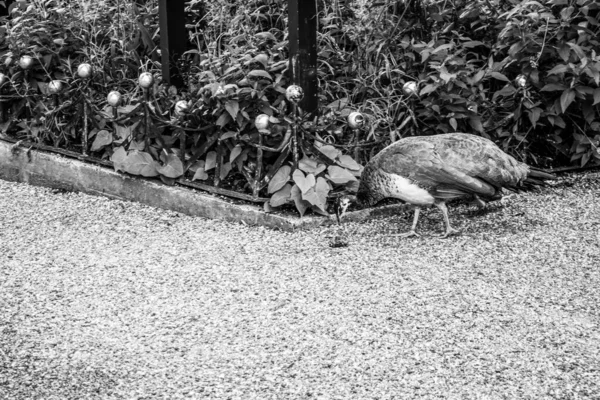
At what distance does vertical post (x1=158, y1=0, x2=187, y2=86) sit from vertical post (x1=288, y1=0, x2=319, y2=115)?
108cm

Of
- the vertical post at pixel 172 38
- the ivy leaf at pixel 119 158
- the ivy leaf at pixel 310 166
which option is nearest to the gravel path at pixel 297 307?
the ivy leaf at pixel 119 158

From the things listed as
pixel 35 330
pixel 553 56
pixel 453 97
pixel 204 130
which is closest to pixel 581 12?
pixel 553 56

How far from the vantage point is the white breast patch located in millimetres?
4781

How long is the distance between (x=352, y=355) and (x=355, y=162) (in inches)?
82.9

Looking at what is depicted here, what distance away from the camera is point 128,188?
18.6ft

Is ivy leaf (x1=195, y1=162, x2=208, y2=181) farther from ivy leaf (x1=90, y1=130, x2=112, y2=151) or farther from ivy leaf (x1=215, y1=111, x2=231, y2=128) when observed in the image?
ivy leaf (x1=90, y1=130, x2=112, y2=151)

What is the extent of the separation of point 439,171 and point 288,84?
127 cm

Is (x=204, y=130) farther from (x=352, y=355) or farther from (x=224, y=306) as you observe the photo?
(x=352, y=355)

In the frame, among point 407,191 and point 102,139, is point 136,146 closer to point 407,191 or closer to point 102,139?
point 102,139

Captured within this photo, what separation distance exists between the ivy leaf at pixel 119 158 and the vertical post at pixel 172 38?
0.62 metres

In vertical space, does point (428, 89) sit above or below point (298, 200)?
above

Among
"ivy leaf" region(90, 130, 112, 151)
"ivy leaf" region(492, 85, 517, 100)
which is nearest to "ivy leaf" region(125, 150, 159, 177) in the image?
"ivy leaf" region(90, 130, 112, 151)

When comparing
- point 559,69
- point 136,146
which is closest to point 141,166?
point 136,146

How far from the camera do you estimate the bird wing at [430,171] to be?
4.75 meters
